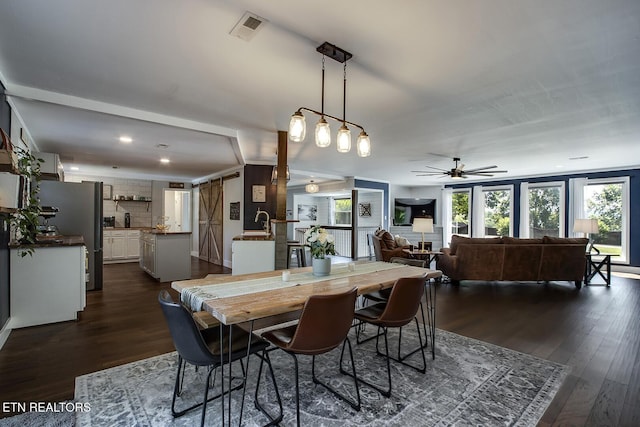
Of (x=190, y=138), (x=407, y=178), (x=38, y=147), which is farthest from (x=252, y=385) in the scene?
(x=407, y=178)

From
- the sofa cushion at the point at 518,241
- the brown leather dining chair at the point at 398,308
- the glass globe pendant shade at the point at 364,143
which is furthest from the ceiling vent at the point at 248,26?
the sofa cushion at the point at 518,241

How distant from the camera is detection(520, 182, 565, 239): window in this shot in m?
8.15

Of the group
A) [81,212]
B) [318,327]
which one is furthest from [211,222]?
[318,327]

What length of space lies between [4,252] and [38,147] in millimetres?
3130

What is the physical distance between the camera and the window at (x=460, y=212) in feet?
33.6

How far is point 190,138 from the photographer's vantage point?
4668 millimetres

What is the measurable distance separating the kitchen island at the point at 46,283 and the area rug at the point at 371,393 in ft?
5.66

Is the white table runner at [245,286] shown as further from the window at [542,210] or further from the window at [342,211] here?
the window at [342,211]

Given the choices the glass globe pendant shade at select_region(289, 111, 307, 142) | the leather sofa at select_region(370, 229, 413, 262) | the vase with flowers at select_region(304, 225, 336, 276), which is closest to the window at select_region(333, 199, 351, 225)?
the leather sofa at select_region(370, 229, 413, 262)

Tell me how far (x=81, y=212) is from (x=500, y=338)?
6.13 meters

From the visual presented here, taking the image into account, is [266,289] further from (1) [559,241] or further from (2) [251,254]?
(1) [559,241]

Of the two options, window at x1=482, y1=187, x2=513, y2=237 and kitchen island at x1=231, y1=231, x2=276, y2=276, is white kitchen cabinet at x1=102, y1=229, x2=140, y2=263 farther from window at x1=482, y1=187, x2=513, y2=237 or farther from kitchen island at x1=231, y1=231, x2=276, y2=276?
window at x1=482, y1=187, x2=513, y2=237

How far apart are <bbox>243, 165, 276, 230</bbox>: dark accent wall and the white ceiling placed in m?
1.72

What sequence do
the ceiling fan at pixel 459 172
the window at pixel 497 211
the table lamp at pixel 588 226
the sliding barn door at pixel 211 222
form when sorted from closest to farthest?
the table lamp at pixel 588 226
the ceiling fan at pixel 459 172
the sliding barn door at pixel 211 222
the window at pixel 497 211
